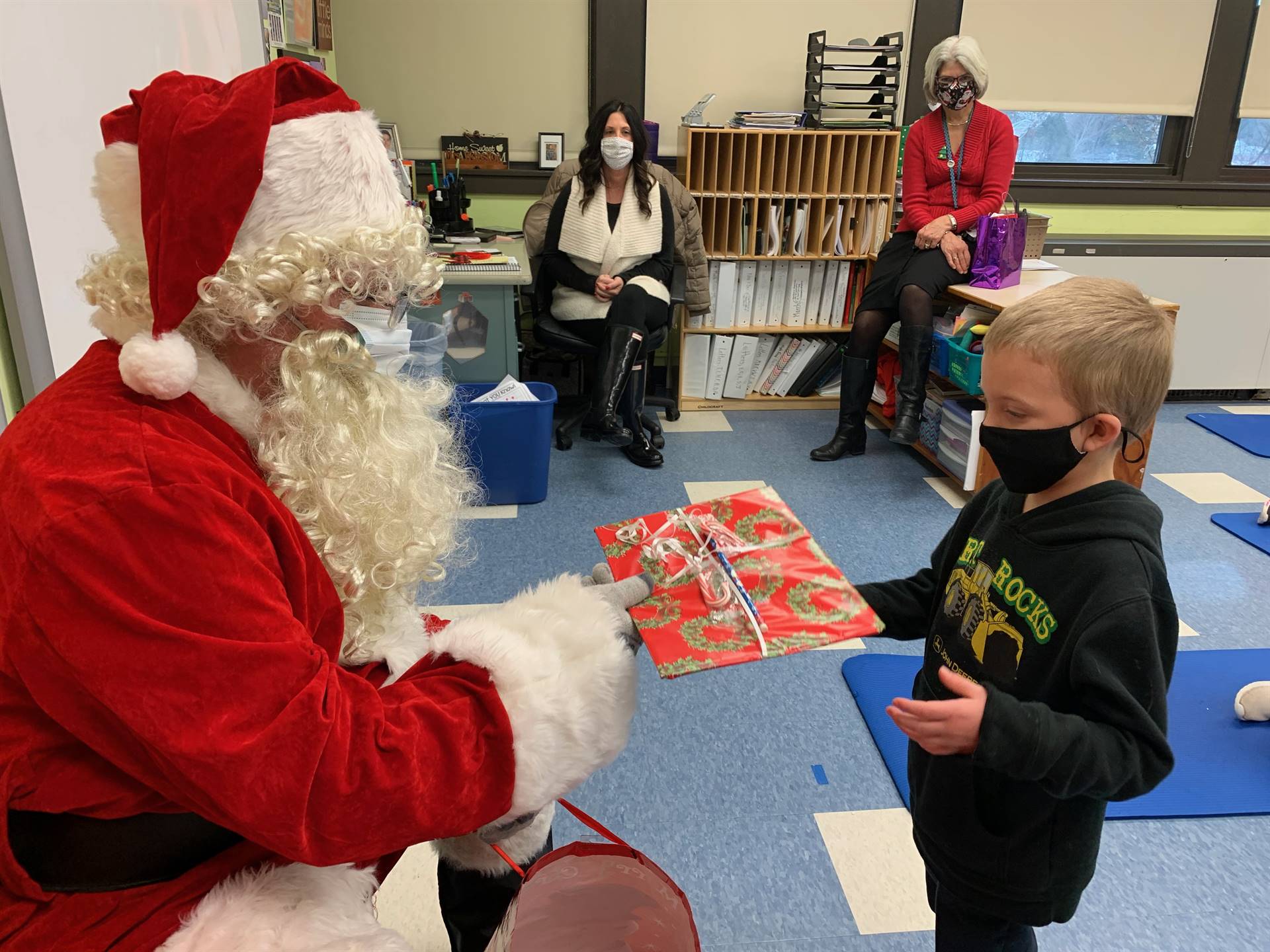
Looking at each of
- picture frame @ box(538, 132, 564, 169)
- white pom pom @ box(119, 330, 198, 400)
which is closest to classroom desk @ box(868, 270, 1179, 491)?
picture frame @ box(538, 132, 564, 169)

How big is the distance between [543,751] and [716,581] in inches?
11.7

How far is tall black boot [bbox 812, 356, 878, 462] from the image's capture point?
143 inches

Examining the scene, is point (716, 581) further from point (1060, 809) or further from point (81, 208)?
point (81, 208)

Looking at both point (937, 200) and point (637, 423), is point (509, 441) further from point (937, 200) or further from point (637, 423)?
point (937, 200)

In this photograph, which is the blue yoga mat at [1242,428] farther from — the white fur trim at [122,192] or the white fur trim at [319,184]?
the white fur trim at [122,192]

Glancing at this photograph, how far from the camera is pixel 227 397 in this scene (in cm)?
91

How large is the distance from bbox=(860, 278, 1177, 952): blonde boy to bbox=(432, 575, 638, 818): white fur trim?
0.32m

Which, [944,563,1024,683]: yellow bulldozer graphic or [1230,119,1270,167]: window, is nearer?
[944,563,1024,683]: yellow bulldozer graphic

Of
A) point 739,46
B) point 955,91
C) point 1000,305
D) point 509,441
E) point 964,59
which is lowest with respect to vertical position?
point 509,441

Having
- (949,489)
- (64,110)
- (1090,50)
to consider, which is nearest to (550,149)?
(949,489)

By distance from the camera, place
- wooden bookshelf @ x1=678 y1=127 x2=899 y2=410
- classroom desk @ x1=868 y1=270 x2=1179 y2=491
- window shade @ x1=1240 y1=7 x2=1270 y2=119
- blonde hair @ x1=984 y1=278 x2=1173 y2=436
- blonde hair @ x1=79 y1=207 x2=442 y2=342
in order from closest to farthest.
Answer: blonde hair @ x1=79 y1=207 x2=442 y2=342
blonde hair @ x1=984 y1=278 x2=1173 y2=436
classroom desk @ x1=868 y1=270 x2=1179 y2=491
wooden bookshelf @ x1=678 y1=127 x2=899 y2=410
window shade @ x1=1240 y1=7 x2=1270 y2=119

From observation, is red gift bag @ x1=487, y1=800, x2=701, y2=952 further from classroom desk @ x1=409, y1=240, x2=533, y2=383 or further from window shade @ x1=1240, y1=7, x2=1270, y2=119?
window shade @ x1=1240, y1=7, x2=1270, y2=119

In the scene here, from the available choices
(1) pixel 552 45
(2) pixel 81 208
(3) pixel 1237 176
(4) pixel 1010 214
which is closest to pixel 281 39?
(1) pixel 552 45

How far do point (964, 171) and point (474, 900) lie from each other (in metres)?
3.22
